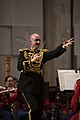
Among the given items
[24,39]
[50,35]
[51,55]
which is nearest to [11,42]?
[24,39]

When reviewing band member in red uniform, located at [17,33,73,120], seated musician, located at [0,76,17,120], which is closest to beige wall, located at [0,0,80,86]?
seated musician, located at [0,76,17,120]

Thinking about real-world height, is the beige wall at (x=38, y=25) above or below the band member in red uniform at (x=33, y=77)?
above

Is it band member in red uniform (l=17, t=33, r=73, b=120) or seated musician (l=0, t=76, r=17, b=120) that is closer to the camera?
band member in red uniform (l=17, t=33, r=73, b=120)

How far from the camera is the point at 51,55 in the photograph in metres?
3.49

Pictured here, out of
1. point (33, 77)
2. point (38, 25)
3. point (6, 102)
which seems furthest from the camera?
point (38, 25)

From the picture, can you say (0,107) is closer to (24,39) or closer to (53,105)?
(53,105)

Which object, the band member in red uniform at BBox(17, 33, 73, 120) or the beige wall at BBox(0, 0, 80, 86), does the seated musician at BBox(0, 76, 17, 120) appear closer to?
the band member in red uniform at BBox(17, 33, 73, 120)

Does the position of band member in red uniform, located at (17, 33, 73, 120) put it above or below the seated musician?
above

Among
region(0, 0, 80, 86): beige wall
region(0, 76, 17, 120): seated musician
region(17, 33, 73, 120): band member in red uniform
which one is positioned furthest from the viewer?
region(0, 0, 80, 86): beige wall

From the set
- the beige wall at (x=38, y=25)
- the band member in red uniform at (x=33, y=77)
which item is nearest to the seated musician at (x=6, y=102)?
the band member in red uniform at (x=33, y=77)

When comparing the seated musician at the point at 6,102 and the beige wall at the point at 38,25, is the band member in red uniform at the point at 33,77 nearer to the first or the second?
the seated musician at the point at 6,102

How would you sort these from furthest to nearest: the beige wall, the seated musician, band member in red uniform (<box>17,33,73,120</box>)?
the beige wall < the seated musician < band member in red uniform (<box>17,33,73,120</box>)

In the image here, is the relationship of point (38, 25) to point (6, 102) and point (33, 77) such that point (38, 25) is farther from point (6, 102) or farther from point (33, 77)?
point (33, 77)

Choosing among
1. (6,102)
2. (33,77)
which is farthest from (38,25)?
(33,77)
